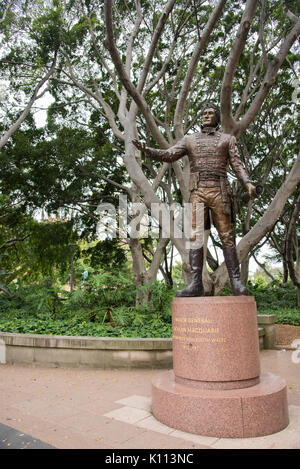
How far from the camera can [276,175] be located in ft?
62.6

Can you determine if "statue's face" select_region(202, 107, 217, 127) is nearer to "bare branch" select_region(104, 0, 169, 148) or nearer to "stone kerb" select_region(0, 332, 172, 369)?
"bare branch" select_region(104, 0, 169, 148)

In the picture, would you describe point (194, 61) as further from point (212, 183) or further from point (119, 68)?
point (212, 183)

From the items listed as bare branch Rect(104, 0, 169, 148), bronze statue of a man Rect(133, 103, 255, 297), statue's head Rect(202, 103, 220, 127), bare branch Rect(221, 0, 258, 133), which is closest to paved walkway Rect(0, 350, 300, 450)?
bronze statue of a man Rect(133, 103, 255, 297)

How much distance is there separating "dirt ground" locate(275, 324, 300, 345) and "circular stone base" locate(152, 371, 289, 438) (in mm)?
6832

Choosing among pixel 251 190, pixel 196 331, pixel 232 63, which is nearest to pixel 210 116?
pixel 251 190

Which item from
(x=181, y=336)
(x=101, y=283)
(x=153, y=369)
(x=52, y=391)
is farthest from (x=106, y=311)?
(x=181, y=336)

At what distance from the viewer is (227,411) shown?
3848mm

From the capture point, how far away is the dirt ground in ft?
34.5

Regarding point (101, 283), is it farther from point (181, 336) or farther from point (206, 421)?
point (206, 421)

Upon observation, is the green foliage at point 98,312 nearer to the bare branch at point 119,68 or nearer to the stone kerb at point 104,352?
the stone kerb at point 104,352

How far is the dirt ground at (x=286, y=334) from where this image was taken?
10523 mm

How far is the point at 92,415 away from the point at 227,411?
157 centimetres

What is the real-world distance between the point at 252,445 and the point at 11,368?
503cm

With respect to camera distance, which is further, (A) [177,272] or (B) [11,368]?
(A) [177,272]
